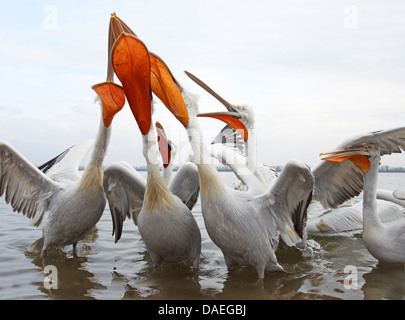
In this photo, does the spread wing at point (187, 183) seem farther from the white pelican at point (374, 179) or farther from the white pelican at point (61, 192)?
the white pelican at point (374, 179)

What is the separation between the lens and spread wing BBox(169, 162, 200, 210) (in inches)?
184

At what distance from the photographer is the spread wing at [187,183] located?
468 centimetres

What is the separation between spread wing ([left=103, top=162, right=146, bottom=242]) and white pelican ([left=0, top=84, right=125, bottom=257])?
0.40 ft

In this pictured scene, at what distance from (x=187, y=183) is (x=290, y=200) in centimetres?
130

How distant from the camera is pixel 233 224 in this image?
154 inches

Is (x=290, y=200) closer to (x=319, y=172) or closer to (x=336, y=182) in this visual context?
(x=319, y=172)

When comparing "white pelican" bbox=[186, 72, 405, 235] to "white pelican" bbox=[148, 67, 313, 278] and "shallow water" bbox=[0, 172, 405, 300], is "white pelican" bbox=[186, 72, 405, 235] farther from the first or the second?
"shallow water" bbox=[0, 172, 405, 300]

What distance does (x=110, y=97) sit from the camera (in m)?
4.41

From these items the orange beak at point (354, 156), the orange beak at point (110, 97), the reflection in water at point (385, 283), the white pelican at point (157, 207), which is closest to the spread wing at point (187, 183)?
the white pelican at point (157, 207)

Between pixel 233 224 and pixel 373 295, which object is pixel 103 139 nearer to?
pixel 233 224
